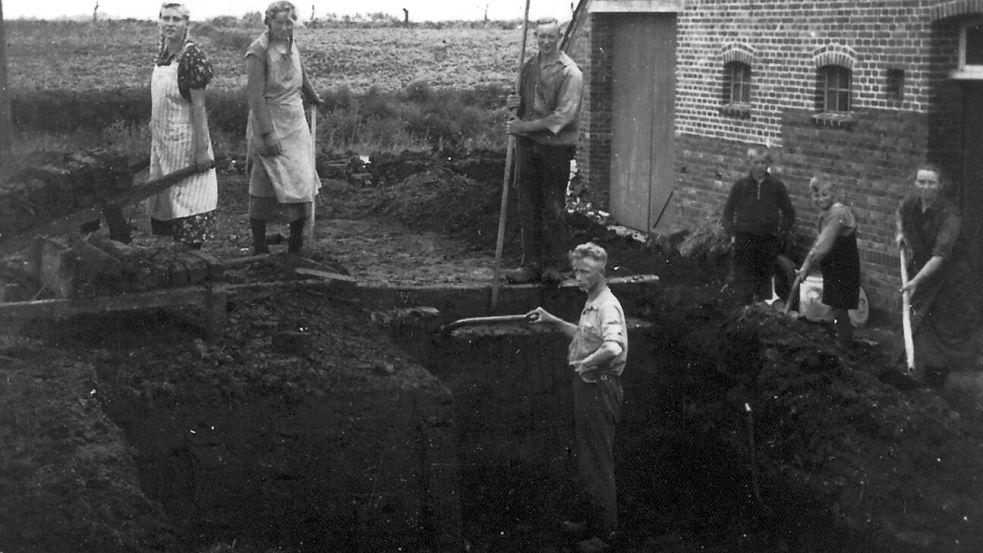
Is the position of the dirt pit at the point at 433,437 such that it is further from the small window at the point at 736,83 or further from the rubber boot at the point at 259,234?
the small window at the point at 736,83

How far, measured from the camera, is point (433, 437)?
9.69 meters

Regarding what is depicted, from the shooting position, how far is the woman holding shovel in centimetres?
1048

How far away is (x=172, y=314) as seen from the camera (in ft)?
31.6

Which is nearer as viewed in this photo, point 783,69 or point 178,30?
point 178,30

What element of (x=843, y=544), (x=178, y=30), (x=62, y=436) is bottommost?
(x=843, y=544)

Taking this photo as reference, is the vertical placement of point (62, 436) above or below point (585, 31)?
below

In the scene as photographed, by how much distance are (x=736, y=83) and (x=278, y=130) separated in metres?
7.17

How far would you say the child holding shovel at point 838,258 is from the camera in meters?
11.4

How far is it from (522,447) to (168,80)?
4001 mm

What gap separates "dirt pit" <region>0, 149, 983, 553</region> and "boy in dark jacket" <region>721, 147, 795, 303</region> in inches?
48.8

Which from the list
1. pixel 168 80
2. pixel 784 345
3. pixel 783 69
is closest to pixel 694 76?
pixel 783 69

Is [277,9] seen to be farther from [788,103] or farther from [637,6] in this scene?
[637,6]

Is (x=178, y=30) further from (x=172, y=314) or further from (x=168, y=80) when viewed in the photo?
(x=172, y=314)

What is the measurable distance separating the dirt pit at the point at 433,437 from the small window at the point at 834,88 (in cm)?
322
